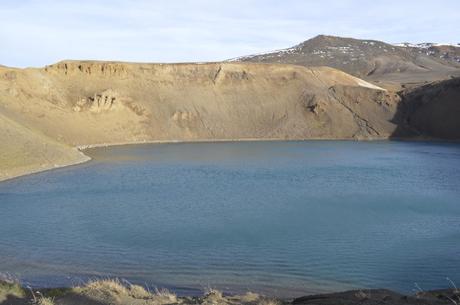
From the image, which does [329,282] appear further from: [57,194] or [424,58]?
[424,58]

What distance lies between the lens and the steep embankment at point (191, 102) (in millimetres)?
61469

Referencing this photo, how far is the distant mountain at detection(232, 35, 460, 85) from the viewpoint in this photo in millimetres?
124500

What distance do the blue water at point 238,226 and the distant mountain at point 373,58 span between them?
81.6 meters

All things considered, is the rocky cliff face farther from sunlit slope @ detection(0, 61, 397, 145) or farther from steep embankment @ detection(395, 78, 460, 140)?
steep embankment @ detection(395, 78, 460, 140)

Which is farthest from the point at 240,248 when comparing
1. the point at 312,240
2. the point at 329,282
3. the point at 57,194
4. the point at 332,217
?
the point at 57,194

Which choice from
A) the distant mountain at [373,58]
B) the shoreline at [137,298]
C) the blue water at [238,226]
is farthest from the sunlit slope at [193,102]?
the shoreline at [137,298]

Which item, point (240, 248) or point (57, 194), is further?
point (57, 194)

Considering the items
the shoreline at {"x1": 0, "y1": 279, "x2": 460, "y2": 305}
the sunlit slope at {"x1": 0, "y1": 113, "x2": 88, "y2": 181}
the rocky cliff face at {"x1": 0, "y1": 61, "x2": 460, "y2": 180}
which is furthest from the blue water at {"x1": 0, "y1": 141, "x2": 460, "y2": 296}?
the rocky cliff face at {"x1": 0, "y1": 61, "x2": 460, "y2": 180}

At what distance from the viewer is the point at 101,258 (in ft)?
57.2

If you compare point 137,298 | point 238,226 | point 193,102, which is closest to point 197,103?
point 193,102

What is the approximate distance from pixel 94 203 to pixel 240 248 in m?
11.1

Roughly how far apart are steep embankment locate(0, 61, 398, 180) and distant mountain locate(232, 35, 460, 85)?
129 ft

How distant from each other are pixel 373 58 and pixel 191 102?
9021 centimetres

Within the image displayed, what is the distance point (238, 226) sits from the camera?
21.6 metres
